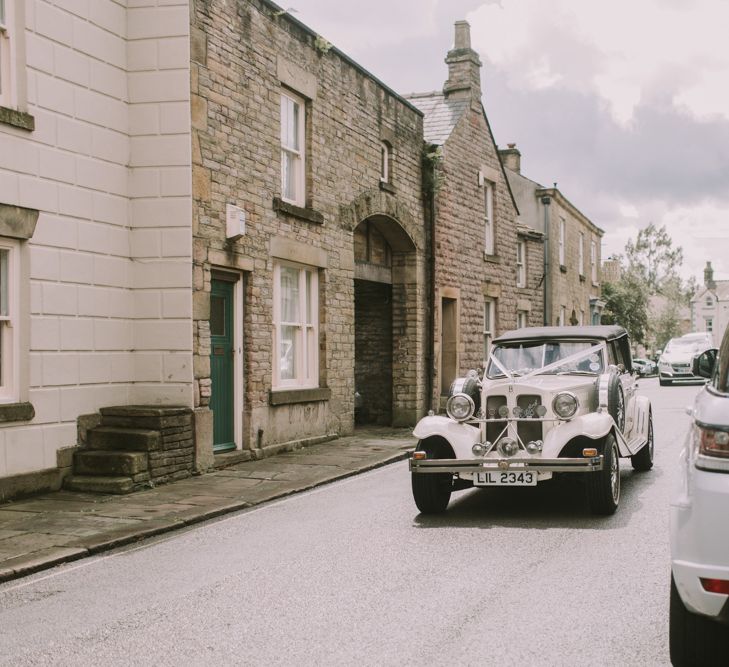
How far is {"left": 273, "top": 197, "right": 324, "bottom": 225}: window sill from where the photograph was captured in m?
13.8

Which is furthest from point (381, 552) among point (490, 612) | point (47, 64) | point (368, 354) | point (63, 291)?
point (368, 354)

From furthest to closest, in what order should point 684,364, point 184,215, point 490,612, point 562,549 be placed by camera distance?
point 684,364 < point 184,215 < point 562,549 < point 490,612

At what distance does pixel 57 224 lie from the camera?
1055 centimetres

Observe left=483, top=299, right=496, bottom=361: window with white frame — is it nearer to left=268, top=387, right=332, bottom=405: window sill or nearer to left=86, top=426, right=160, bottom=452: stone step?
left=268, top=387, right=332, bottom=405: window sill

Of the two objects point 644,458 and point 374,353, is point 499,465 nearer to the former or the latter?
point 644,458

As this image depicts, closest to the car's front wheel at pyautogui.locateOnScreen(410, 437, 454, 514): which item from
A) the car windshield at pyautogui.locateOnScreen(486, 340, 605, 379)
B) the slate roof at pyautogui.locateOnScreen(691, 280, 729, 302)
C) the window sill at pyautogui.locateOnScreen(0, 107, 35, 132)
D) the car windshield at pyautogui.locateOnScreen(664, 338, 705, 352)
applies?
the car windshield at pyautogui.locateOnScreen(486, 340, 605, 379)

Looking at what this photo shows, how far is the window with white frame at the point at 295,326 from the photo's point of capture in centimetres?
1413

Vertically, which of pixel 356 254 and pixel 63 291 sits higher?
pixel 356 254

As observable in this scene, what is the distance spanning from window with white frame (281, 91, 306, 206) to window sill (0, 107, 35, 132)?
483cm

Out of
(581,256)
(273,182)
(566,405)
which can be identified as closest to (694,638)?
(566,405)

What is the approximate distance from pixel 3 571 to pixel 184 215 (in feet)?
19.7

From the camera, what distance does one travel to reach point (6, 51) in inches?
397

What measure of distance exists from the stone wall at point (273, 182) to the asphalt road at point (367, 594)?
439 cm

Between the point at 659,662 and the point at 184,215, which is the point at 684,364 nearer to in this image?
the point at 184,215
